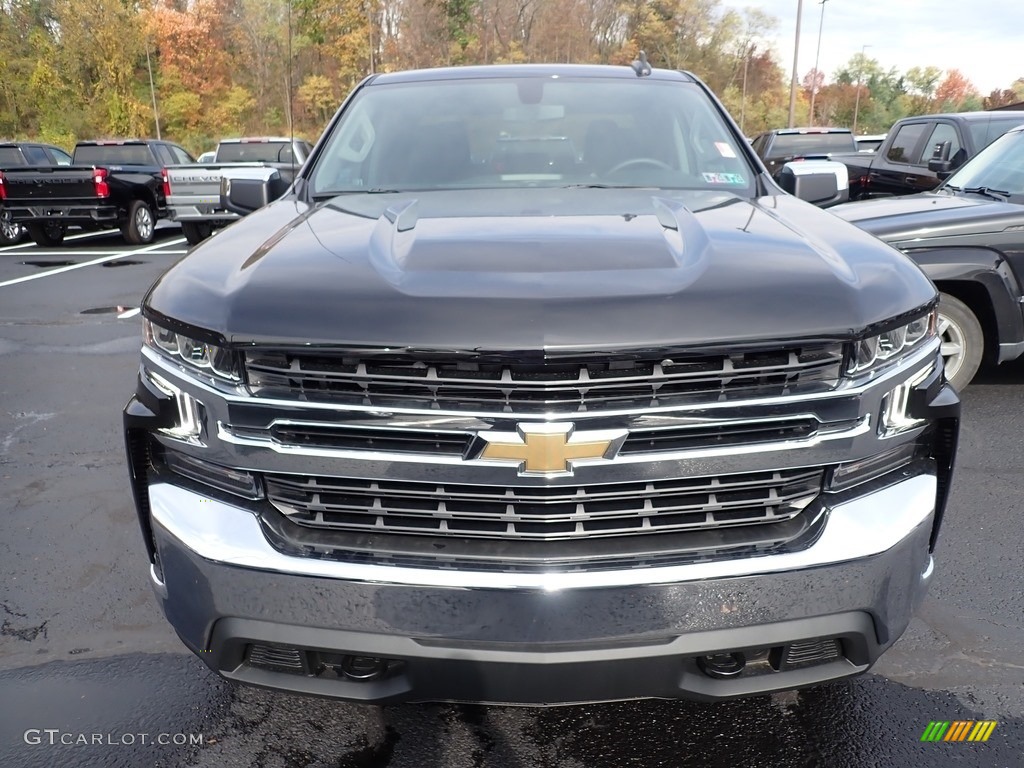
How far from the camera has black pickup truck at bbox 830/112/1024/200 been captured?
854 cm

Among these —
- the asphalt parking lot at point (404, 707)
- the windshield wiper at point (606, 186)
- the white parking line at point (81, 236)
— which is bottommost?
the white parking line at point (81, 236)

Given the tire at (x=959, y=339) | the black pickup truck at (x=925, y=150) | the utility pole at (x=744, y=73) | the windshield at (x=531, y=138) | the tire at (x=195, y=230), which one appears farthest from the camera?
the utility pole at (x=744, y=73)

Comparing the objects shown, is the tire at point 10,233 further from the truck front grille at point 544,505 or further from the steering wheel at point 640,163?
the truck front grille at point 544,505

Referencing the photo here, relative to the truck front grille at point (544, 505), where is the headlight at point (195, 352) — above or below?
above

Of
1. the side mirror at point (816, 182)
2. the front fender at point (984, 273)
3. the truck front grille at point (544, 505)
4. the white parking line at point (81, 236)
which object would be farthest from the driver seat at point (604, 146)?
the white parking line at point (81, 236)

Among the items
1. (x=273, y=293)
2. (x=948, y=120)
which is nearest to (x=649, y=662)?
(x=273, y=293)

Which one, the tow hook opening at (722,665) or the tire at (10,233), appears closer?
the tow hook opening at (722,665)

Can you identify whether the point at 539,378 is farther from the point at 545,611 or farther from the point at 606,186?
the point at 606,186

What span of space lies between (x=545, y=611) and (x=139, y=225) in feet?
46.9

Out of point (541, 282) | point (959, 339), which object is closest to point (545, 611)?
point (541, 282)

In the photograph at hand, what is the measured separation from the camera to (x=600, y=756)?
7.57 feet

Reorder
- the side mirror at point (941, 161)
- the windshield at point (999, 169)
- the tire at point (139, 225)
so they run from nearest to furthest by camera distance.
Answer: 1. the windshield at point (999, 169)
2. the side mirror at point (941, 161)
3. the tire at point (139, 225)

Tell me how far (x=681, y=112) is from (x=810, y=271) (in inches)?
67.1

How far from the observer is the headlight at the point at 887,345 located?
179cm
